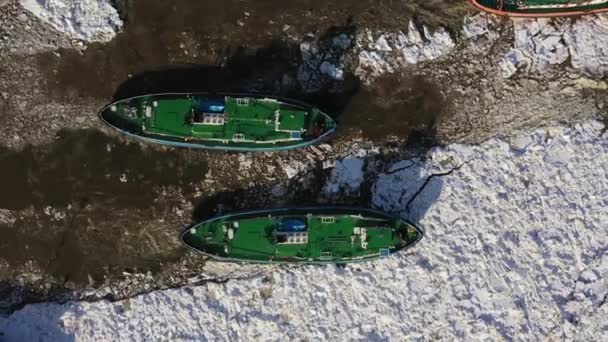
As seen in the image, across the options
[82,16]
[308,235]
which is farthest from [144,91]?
[308,235]

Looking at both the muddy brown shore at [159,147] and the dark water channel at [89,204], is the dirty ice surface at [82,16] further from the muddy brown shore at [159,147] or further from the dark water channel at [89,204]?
the dark water channel at [89,204]

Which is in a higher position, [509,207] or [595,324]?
[509,207]

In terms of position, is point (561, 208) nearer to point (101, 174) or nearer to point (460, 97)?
point (460, 97)

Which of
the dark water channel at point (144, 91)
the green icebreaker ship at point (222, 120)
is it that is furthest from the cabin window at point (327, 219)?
the dark water channel at point (144, 91)

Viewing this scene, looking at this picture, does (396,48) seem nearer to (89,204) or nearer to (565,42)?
(565,42)

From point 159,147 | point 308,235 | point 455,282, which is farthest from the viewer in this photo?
point 159,147

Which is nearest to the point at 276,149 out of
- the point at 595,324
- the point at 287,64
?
the point at 287,64
